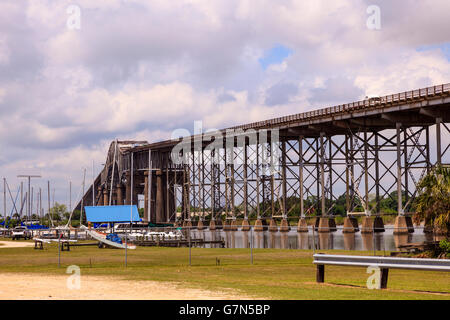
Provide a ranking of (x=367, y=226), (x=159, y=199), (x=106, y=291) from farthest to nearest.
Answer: (x=159, y=199), (x=367, y=226), (x=106, y=291)

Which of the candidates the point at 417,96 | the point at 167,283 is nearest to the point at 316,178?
the point at 417,96

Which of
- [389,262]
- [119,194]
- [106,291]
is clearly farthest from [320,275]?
[119,194]

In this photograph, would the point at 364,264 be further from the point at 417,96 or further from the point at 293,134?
the point at 293,134

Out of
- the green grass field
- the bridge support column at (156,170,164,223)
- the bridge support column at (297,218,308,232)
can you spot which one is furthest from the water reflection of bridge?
the bridge support column at (156,170,164,223)

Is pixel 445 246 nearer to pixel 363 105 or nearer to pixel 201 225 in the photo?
pixel 363 105

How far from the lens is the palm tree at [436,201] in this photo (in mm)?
32844

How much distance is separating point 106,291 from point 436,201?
71.1ft

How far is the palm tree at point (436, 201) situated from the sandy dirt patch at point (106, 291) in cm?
1851

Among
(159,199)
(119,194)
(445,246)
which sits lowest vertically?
(445,246)

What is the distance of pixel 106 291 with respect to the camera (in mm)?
16188

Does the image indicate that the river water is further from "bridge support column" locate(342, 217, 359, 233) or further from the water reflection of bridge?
"bridge support column" locate(342, 217, 359, 233)

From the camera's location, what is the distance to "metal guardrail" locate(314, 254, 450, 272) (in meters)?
15.9

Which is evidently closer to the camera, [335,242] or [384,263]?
[384,263]
